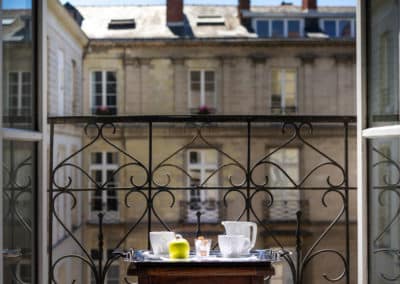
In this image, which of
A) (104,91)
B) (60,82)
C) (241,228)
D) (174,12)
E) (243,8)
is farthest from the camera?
(243,8)

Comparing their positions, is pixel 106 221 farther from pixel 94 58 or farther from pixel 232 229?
pixel 232 229

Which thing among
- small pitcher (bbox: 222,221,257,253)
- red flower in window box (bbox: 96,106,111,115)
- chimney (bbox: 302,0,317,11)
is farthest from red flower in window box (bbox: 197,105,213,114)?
small pitcher (bbox: 222,221,257,253)

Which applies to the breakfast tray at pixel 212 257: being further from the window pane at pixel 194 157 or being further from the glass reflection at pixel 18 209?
the window pane at pixel 194 157

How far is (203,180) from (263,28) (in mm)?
4509

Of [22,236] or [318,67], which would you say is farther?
[318,67]

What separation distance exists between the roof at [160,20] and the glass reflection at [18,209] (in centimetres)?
1581

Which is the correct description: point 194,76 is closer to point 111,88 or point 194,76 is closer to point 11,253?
point 111,88

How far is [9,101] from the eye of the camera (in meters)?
1.70

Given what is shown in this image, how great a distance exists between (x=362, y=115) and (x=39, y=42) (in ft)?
3.42

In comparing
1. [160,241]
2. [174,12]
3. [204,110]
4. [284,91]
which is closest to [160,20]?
[174,12]

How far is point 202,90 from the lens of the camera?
17.7m

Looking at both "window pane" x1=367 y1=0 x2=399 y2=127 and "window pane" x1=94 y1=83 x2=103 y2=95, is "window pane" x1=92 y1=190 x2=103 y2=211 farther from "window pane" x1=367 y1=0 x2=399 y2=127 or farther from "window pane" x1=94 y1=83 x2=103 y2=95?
"window pane" x1=367 y1=0 x2=399 y2=127

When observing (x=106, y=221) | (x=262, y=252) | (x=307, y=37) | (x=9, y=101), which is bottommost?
(x=106, y=221)


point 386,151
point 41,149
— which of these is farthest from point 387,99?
point 41,149
